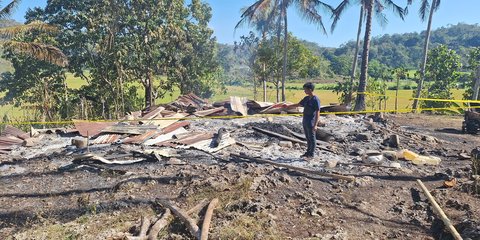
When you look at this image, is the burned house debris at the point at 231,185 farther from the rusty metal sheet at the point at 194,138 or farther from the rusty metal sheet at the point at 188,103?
the rusty metal sheet at the point at 188,103

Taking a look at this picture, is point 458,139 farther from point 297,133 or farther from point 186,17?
point 186,17

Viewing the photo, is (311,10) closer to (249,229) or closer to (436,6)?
(436,6)

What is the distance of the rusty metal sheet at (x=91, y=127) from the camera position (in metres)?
9.35

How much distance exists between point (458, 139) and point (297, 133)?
5.53 meters

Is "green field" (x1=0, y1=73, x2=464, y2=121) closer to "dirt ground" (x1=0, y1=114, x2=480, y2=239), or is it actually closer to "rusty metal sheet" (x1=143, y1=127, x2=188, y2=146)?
"dirt ground" (x1=0, y1=114, x2=480, y2=239)

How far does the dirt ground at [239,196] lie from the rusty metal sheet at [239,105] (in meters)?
4.39

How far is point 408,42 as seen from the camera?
115938mm

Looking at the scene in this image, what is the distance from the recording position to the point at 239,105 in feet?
42.4

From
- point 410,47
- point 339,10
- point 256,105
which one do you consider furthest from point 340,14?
point 410,47

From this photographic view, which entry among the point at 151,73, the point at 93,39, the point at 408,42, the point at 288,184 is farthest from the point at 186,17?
the point at 408,42

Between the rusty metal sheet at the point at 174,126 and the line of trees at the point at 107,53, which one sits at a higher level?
the line of trees at the point at 107,53

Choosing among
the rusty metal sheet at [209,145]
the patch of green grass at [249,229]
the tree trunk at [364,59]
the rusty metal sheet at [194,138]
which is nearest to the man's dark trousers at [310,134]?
the rusty metal sheet at [209,145]

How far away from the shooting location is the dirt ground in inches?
175

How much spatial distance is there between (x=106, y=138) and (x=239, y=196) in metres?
5.08
